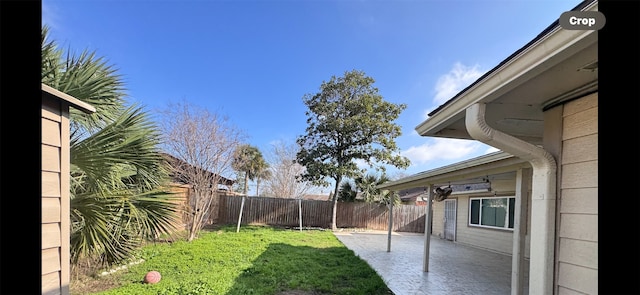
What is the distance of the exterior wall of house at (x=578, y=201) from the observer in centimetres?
171

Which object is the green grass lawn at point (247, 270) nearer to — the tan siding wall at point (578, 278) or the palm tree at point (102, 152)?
the palm tree at point (102, 152)

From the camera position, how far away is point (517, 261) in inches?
140

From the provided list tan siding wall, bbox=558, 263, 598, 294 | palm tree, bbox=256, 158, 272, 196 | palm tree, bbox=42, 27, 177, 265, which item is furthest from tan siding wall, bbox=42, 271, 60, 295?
palm tree, bbox=256, 158, 272, 196

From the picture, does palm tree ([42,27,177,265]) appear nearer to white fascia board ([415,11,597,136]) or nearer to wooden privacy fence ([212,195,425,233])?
white fascia board ([415,11,597,136])

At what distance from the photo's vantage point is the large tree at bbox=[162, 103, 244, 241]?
10.2 meters

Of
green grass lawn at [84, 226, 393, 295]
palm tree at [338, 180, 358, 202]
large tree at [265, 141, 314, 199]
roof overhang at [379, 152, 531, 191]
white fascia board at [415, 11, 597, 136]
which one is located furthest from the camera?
large tree at [265, 141, 314, 199]

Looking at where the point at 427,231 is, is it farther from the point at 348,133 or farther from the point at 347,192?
the point at 347,192

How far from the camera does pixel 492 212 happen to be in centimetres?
1020

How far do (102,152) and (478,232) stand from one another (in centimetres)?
1103

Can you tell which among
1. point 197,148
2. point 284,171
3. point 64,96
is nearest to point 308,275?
point 64,96

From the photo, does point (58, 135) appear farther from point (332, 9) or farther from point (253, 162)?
point (253, 162)

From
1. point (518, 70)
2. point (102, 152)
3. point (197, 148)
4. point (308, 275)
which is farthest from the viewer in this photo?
point (197, 148)

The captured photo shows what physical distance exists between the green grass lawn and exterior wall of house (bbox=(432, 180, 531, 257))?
4592 mm
